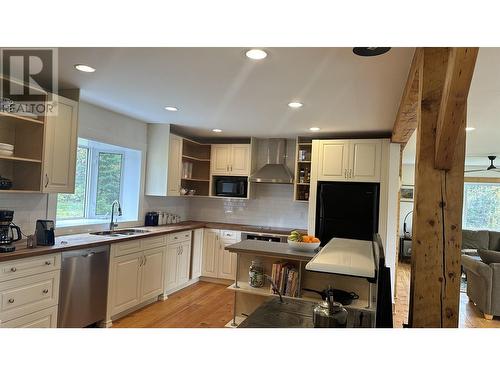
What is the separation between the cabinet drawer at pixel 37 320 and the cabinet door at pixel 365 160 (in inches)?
145

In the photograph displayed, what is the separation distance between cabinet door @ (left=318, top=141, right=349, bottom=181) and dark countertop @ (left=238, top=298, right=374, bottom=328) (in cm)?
291

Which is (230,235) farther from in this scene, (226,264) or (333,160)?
(333,160)

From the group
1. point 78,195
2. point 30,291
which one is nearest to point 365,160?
point 78,195

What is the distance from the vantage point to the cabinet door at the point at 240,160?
207 inches

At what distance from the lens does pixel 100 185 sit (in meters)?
4.29

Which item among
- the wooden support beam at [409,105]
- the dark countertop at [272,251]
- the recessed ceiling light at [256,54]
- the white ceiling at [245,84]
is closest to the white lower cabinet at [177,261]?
the dark countertop at [272,251]

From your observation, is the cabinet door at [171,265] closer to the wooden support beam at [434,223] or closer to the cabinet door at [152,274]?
the cabinet door at [152,274]

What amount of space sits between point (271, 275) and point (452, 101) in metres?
2.28

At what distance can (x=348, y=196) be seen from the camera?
14.7 feet

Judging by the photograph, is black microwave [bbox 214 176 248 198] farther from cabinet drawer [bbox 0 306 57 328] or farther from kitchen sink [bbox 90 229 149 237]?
cabinet drawer [bbox 0 306 57 328]

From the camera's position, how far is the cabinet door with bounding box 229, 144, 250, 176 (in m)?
5.26

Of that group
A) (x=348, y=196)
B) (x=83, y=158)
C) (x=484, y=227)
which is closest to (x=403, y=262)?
(x=484, y=227)

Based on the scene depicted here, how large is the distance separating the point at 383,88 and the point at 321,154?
2023 mm

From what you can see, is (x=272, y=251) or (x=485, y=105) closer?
(x=272, y=251)
